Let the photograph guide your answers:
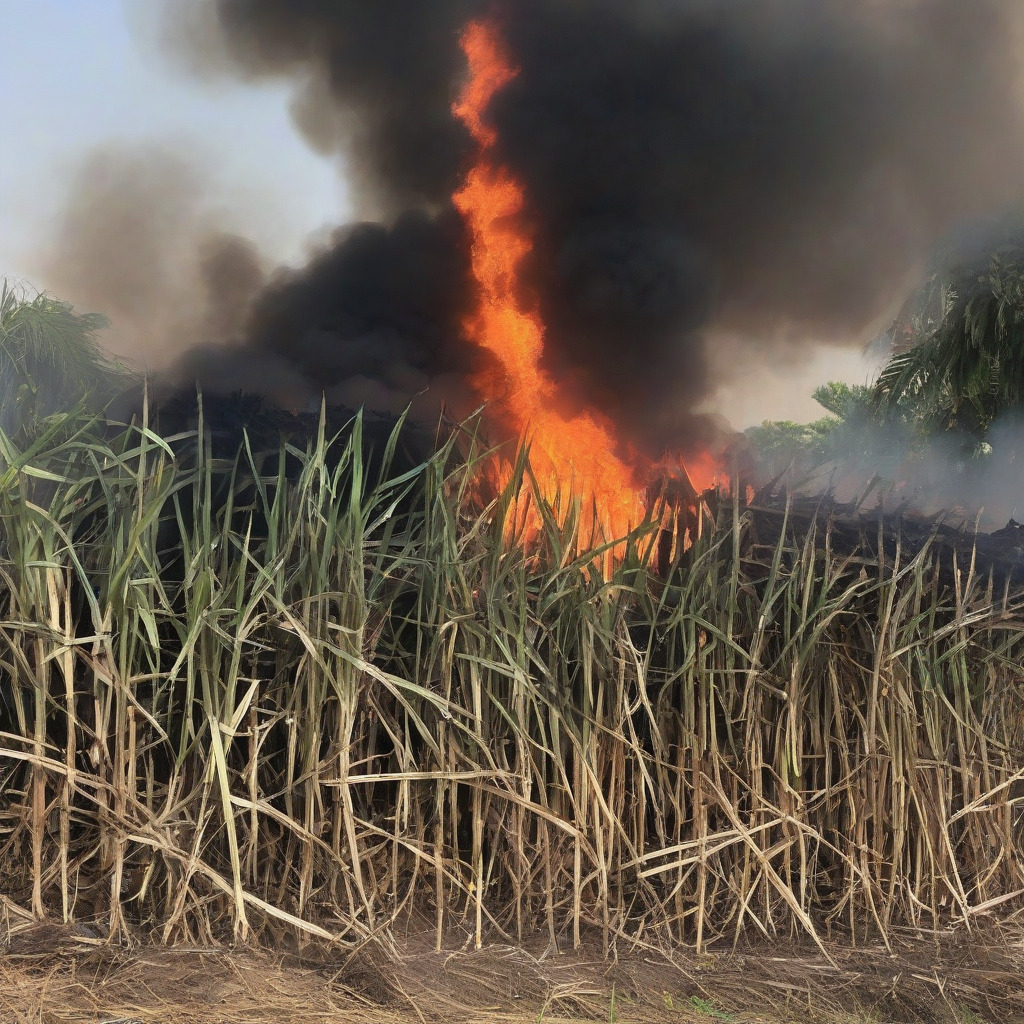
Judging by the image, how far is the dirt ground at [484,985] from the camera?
8.68 feet

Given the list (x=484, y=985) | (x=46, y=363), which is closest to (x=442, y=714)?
(x=484, y=985)

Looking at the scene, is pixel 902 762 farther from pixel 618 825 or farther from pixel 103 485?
pixel 103 485

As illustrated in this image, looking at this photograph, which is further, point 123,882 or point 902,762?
point 902,762

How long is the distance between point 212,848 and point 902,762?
256 cm

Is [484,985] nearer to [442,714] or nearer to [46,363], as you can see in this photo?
[442,714]

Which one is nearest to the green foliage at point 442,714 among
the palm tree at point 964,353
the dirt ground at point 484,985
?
the dirt ground at point 484,985

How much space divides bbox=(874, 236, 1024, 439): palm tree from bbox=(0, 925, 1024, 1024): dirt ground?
9.07 meters

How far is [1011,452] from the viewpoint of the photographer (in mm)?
12094

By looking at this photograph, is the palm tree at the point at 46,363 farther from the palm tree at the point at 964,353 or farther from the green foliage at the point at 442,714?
the palm tree at the point at 964,353

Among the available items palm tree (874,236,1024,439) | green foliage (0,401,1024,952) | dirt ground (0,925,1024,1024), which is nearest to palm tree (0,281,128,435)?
green foliage (0,401,1024,952)

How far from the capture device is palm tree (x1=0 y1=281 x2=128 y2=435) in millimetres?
3389

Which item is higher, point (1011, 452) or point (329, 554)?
point (1011, 452)

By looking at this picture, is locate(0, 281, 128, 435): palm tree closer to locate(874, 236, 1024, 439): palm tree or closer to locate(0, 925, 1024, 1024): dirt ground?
locate(0, 925, 1024, 1024): dirt ground

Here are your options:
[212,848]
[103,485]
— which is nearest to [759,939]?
[212,848]
